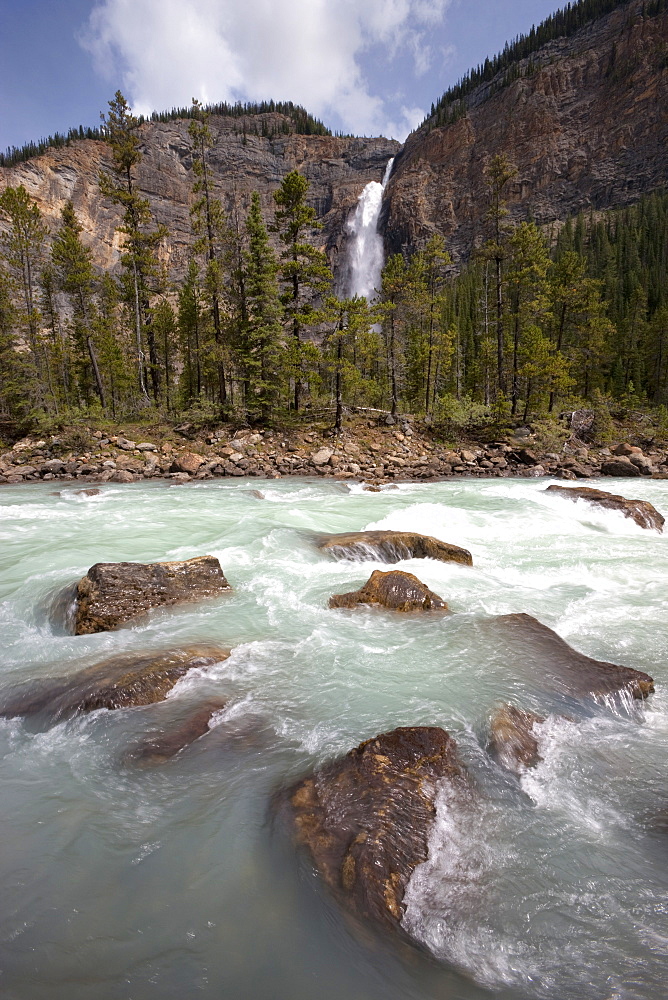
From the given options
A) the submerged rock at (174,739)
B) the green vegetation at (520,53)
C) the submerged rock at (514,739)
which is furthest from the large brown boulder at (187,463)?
the green vegetation at (520,53)

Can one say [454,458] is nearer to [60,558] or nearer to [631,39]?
[60,558]

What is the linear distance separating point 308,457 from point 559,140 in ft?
428

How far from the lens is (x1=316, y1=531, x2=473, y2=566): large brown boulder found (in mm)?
9375

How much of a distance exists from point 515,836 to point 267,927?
1865mm

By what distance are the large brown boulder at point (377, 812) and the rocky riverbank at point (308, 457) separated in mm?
15762

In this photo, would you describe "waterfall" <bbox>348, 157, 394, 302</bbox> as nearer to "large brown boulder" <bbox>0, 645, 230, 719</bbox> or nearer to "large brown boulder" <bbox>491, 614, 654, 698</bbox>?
"large brown boulder" <bbox>491, 614, 654, 698</bbox>

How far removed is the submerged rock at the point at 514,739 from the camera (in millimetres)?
4141

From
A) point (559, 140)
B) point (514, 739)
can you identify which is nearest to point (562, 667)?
point (514, 739)

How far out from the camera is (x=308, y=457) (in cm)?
2262

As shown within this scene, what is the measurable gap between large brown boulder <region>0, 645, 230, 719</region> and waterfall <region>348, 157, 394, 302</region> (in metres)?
105

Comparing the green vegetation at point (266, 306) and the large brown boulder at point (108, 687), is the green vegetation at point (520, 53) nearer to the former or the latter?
the green vegetation at point (266, 306)

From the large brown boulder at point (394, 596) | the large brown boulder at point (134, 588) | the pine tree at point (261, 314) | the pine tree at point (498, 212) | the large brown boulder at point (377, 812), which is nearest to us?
the large brown boulder at point (377, 812)

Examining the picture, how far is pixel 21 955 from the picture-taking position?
2592 millimetres

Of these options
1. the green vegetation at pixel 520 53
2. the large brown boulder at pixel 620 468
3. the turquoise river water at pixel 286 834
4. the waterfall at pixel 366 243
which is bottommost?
the turquoise river water at pixel 286 834
